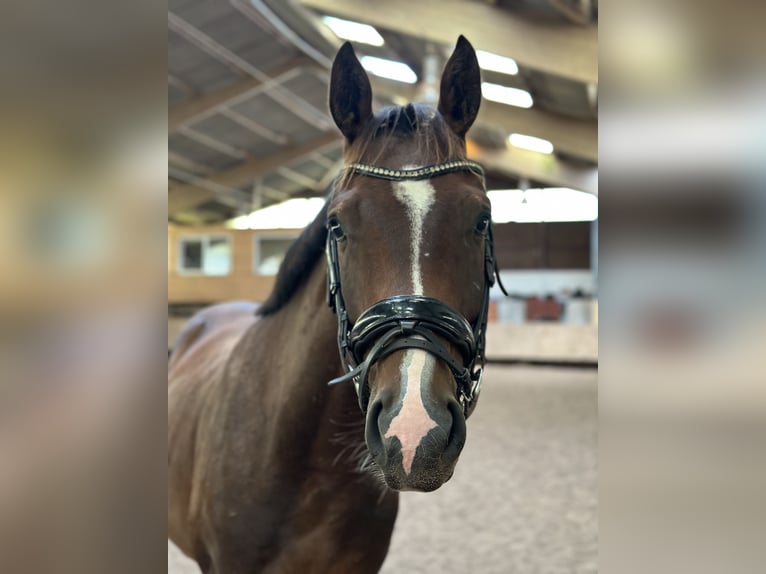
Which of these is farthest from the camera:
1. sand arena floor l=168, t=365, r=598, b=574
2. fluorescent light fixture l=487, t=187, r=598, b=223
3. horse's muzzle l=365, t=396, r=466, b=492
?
fluorescent light fixture l=487, t=187, r=598, b=223

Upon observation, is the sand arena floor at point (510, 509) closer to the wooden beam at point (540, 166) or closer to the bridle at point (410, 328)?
the bridle at point (410, 328)

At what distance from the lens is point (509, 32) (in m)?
5.25

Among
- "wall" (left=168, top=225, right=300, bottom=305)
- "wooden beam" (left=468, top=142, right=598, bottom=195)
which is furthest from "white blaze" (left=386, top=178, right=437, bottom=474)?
"wall" (left=168, top=225, right=300, bottom=305)

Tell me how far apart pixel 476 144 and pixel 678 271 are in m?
9.59

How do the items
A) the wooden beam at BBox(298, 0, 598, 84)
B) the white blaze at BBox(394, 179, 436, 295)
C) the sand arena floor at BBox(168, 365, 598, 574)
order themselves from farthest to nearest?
the wooden beam at BBox(298, 0, 598, 84) → the sand arena floor at BBox(168, 365, 598, 574) → the white blaze at BBox(394, 179, 436, 295)

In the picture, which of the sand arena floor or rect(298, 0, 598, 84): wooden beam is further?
rect(298, 0, 598, 84): wooden beam

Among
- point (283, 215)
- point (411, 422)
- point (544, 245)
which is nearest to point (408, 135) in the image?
point (411, 422)

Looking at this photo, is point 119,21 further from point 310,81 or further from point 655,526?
point 310,81

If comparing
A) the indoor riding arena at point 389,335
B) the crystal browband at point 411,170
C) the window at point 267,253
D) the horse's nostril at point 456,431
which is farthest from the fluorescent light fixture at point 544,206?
the horse's nostril at point 456,431

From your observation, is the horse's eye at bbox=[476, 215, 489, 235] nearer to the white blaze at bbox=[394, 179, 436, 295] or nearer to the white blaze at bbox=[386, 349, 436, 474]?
the white blaze at bbox=[394, 179, 436, 295]

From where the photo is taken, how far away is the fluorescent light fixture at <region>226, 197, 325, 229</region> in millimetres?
15461

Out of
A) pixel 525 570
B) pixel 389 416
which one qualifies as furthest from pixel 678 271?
pixel 525 570

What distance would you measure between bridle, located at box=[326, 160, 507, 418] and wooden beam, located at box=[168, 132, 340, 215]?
40.0 feet

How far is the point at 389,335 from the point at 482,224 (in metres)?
0.29
